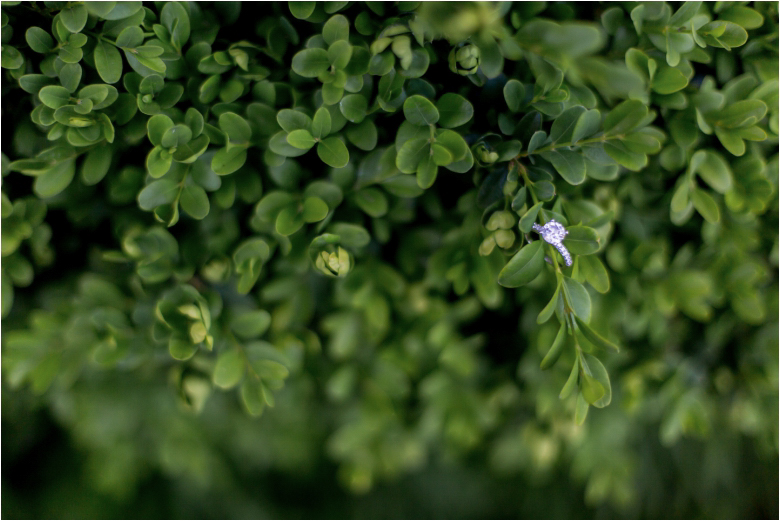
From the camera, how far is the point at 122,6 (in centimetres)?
54

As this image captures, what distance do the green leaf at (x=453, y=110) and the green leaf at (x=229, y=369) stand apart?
0.43m

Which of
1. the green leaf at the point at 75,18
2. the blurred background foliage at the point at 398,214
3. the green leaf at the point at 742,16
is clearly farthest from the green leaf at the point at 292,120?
the green leaf at the point at 742,16

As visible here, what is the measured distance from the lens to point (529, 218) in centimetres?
52

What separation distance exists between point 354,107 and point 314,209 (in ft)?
0.45

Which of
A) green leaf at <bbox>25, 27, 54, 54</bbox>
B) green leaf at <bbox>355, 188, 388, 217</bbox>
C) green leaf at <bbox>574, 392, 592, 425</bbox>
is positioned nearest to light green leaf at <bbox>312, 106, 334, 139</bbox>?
green leaf at <bbox>355, 188, 388, 217</bbox>

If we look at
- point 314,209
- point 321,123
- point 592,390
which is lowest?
point 592,390

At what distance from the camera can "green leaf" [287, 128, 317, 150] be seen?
571mm

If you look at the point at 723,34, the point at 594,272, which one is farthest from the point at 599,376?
the point at 723,34

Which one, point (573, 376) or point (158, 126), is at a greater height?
point (158, 126)

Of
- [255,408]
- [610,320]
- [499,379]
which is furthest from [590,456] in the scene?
[255,408]

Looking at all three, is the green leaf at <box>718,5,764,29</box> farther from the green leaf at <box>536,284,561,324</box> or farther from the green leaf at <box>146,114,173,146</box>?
the green leaf at <box>146,114,173,146</box>

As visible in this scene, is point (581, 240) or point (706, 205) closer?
point (581, 240)

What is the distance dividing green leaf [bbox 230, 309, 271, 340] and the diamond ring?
0.39 meters

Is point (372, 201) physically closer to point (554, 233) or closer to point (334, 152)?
point (334, 152)
